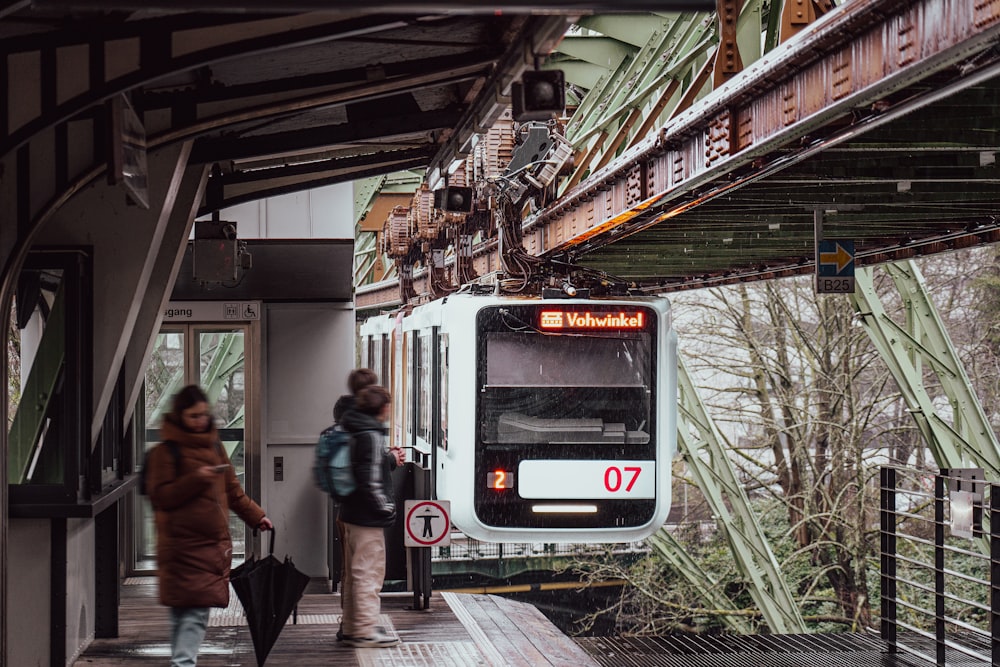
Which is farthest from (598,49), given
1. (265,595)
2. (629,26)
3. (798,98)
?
(798,98)

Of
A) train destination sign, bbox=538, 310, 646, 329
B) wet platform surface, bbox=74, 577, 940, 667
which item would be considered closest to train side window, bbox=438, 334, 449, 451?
train destination sign, bbox=538, 310, 646, 329

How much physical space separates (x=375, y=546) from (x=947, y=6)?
4639 millimetres

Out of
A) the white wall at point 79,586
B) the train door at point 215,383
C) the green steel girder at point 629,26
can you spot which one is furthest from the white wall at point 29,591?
the green steel girder at point 629,26

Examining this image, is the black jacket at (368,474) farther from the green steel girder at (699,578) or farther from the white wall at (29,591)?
the green steel girder at (699,578)

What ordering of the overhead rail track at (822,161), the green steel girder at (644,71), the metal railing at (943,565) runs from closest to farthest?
the overhead rail track at (822,161) < the metal railing at (943,565) < the green steel girder at (644,71)

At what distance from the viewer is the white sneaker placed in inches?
320

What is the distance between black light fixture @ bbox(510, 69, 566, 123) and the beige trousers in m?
2.90

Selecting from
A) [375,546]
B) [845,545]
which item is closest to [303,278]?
[375,546]

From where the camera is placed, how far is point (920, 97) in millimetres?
5305

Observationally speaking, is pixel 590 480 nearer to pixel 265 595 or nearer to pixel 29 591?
pixel 265 595

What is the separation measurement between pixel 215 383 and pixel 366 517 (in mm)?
3705

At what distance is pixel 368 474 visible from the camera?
7.47 metres

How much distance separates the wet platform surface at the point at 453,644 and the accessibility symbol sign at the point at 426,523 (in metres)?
0.55

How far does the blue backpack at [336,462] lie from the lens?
742 cm
